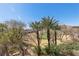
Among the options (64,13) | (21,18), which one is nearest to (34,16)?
(21,18)

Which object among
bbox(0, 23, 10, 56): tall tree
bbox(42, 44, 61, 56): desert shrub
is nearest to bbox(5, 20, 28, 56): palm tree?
bbox(0, 23, 10, 56): tall tree

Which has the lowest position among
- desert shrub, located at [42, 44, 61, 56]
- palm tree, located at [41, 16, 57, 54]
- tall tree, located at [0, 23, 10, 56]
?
desert shrub, located at [42, 44, 61, 56]

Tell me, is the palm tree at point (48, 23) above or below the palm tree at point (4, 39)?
above

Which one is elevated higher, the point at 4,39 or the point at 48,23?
the point at 48,23

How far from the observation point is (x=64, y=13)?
2416 millimetres

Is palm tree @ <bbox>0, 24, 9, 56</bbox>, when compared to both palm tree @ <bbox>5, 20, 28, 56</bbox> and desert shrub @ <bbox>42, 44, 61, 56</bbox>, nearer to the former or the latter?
palm tree @ <bbox>5, 20, 28, 56</bbox>

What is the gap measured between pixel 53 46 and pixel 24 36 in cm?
29

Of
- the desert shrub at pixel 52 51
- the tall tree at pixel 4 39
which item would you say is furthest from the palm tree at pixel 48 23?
the tall tree at pixel 4 39

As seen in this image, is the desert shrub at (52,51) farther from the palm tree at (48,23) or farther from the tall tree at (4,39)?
the tall tree at (4,39)

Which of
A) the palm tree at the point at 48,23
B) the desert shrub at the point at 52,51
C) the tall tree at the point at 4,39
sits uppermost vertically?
the palm tree at the point at 48,23

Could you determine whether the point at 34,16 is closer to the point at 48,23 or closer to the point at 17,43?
the point at 48,23

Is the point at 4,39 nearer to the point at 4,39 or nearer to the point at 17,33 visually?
the point at 4,39

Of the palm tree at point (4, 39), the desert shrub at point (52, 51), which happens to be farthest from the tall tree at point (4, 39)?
the desert shrub at point (52, 51)

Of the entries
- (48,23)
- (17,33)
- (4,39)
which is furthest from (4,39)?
(48,23)
